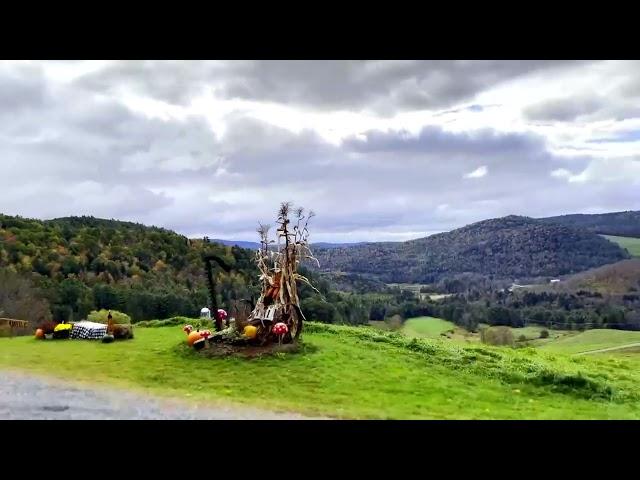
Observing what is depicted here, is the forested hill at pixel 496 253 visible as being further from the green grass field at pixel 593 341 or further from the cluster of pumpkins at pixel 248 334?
the cluster of pumpkins at pixel 248 334

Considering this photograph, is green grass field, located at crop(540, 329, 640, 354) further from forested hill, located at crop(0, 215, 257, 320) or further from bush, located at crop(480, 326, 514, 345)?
forested hill, located at crop(0, 215, 257, 320)

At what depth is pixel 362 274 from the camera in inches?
854

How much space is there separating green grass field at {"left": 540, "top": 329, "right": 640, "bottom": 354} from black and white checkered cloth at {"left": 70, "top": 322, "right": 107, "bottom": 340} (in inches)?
395

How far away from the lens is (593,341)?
623 inches

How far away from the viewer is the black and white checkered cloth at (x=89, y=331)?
36.8 ft

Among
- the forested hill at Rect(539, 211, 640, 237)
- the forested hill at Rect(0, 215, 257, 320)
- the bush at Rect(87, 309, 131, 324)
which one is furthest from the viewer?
the forested hill at Rect(539, 211, 640, 237)

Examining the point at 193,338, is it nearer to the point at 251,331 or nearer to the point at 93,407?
the point at 251,331

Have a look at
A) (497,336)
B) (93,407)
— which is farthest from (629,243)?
(93,407)

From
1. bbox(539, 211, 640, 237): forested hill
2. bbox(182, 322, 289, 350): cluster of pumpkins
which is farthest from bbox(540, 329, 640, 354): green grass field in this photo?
bbox(182, 322, 289, 350): cluster of pumpkins

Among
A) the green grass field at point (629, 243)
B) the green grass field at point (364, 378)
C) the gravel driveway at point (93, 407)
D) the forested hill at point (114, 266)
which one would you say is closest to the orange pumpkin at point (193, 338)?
the green grass field at point (364, 378)

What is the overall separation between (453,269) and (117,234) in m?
15.6

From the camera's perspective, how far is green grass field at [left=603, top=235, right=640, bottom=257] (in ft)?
74.3
